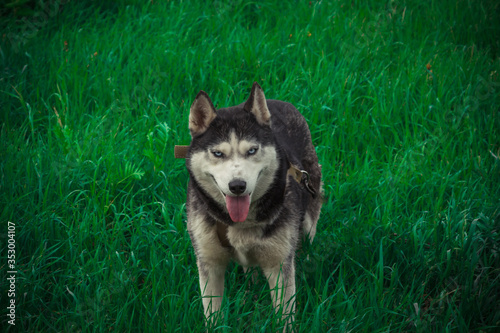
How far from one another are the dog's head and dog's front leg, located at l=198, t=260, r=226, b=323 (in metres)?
0.43

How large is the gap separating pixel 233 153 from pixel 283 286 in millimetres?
886

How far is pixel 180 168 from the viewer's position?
168 inches

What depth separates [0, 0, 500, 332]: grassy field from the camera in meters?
3.03

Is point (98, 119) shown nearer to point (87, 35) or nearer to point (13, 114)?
point (13, 114)

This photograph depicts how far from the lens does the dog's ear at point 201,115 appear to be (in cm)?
293

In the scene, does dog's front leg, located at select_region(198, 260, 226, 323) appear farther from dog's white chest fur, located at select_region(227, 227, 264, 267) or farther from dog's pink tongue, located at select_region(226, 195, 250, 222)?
dog's pink tongue, located at select_region(226, 195, 250, 222)

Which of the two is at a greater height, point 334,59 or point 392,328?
point 334,59

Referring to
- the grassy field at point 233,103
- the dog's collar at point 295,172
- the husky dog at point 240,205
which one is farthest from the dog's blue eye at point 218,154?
the grassy field at point 233,103

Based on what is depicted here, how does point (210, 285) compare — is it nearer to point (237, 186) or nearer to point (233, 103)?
point (237, 186)

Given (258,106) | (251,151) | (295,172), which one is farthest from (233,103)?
(251,151)

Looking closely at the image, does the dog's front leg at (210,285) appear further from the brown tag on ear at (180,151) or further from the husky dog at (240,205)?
the brown tag on ear at (180,151)

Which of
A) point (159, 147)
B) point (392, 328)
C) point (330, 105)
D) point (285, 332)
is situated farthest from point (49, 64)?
point (392, 328)

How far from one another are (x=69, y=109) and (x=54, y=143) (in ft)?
2.04

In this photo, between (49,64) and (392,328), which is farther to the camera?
(49,64)
